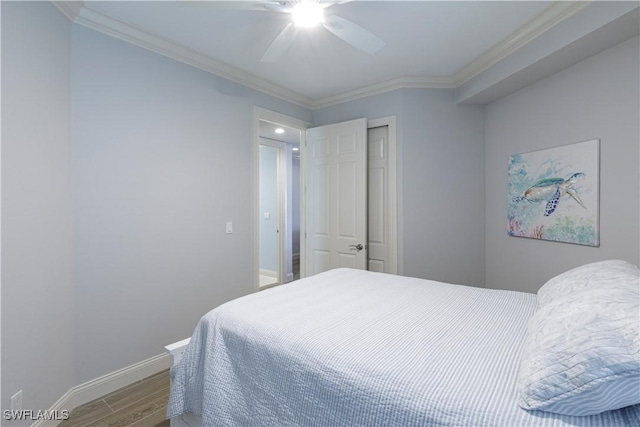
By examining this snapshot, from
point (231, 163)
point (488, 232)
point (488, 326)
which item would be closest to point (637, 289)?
point (488, 326)

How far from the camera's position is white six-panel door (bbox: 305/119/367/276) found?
3.20 metres

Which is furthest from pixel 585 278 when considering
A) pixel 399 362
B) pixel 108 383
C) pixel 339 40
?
pixel 108 383

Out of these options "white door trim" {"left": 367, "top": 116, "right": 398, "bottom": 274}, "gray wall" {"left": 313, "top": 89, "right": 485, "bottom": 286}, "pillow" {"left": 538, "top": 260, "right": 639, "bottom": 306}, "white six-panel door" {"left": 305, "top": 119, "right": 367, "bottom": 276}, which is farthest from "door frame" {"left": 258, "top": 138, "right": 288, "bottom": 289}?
"pillow" {"left": 538, "top": 260, "right": 639, "bottom": 306}

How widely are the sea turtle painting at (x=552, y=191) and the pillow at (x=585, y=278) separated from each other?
1.16 metres

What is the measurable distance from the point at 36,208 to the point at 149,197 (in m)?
0.72

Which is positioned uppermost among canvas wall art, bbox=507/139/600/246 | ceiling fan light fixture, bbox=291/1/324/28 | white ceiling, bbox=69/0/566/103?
white ceiling, bbox=69/0/566/103

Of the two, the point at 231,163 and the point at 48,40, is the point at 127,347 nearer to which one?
the point at 231,163

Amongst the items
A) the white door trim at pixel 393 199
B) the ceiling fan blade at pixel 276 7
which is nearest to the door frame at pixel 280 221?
the white door trim at pixel 393 199

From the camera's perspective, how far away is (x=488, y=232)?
123 inches

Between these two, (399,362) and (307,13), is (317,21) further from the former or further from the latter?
(399,362)

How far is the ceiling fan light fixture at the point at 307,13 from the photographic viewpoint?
1.65m

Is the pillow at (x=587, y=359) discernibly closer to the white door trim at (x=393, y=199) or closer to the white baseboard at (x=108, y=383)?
the white door trim at (x=393, y=199)

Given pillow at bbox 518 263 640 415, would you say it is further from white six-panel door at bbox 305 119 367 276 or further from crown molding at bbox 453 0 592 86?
white six-panel door at bbox 305 119 367 276

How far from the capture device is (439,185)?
309cm
